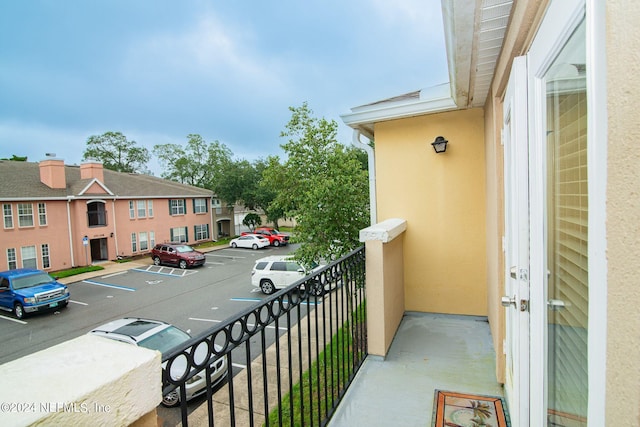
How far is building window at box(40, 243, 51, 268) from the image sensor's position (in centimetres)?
1714

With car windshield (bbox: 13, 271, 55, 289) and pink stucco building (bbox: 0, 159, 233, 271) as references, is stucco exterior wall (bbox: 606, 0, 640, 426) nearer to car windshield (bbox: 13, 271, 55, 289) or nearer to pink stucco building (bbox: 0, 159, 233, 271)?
car windshield (bbox: 13, 271, 55, 289)

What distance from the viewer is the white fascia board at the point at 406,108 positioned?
13.2 ft

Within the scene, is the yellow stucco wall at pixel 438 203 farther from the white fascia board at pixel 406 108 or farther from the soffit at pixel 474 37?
the soffit at pixel 474 37

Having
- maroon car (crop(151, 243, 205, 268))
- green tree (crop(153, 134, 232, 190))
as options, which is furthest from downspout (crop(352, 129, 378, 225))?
green tree (crop(153, 134, 232, 190))

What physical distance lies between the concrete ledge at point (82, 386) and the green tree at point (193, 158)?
3443 cm

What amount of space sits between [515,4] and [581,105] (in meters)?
1.15

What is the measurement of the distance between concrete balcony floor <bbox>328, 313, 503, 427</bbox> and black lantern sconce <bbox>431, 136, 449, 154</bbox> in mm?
2256

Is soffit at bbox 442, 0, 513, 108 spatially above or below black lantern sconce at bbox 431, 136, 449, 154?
above

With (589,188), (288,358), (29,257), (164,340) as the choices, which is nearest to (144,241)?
(29,257)

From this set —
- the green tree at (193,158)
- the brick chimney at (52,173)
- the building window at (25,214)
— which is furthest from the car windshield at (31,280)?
the green tree at (193,158)

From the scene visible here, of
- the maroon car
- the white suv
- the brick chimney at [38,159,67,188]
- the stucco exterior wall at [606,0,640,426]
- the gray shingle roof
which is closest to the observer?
the stucco exterior wall at [606,0,640,426]

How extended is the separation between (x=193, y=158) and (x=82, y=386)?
37585 millimetres

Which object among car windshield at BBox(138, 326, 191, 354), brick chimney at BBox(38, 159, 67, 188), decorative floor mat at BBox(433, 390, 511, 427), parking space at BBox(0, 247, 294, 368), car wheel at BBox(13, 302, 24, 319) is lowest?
parking space at BBox(0, 247, 294, 368)

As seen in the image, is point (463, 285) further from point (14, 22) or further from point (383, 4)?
point (14, 22)
